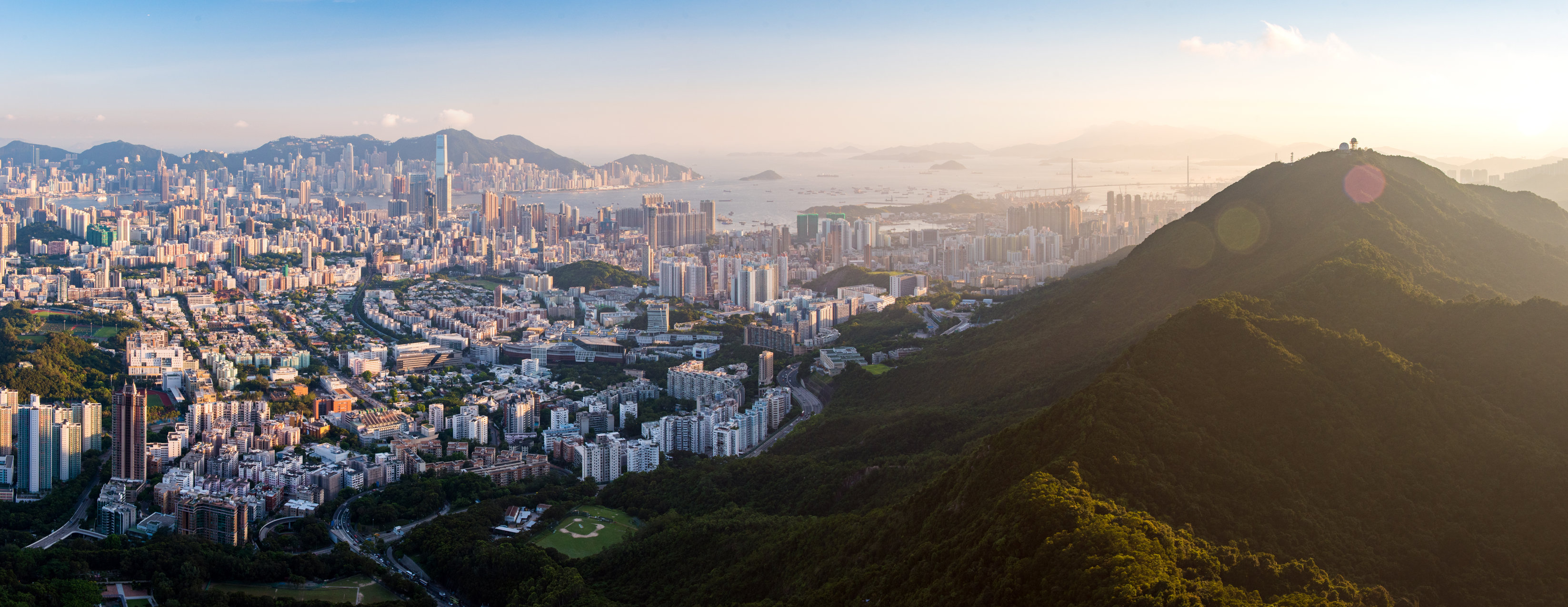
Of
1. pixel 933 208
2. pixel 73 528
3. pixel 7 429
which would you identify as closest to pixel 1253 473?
pixel 73 528

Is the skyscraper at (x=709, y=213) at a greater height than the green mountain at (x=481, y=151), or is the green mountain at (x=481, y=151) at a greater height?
the green mountain at (x=481, y=151)

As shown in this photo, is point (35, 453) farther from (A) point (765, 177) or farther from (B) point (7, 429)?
(A) point (765, 177)

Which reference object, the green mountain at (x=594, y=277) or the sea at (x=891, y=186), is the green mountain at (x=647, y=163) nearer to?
the sea at (x=891, y=186)

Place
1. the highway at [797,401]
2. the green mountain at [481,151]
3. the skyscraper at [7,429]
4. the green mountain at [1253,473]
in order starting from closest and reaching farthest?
1. the green mountain at [1253,473]
2. the skyscraper at [7,429]
3. the highway at [797,401]
4. the green mountain at [481,151]

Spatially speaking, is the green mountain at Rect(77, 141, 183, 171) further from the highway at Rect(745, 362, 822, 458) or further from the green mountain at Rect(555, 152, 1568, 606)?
the green mountain at Rect(555, 152, 1568, 606)

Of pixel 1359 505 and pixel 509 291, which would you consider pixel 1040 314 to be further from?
pixel 509 291

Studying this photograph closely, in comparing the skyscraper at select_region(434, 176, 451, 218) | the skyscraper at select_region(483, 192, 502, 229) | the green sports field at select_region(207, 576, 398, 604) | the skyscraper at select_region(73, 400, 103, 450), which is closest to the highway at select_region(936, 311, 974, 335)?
the green sports field at select_region(207, 576, 398, 604)

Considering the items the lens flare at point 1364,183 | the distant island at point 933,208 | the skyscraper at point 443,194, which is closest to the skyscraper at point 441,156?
the skyscraper at point 443,194
